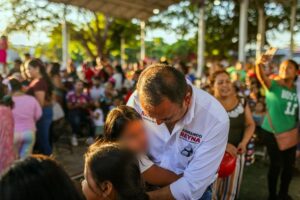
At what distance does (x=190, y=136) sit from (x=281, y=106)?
2.93 meters

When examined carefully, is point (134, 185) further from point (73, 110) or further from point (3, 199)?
point (73, 110)

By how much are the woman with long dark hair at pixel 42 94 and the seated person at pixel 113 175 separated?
4.10 m

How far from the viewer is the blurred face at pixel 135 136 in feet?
6.53

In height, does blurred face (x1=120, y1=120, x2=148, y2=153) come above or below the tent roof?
below

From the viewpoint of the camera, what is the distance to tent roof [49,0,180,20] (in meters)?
11.0

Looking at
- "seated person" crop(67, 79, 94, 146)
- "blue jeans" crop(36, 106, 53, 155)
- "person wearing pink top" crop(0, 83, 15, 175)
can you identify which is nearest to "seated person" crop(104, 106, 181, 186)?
"person wearing pink top" crop(0, 83, 15, 175)

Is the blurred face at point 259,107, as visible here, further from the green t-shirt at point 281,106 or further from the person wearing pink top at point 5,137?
the person wearing pink top at point 5,137

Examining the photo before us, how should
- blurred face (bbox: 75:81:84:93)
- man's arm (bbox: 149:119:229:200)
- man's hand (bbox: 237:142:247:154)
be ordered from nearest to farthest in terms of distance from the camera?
1. man's arm (bbox: 149:119:229:200)
2. man's hand (bbox: 237:142:247:154)
3. blurred face (bbox: 75:81:84:93)

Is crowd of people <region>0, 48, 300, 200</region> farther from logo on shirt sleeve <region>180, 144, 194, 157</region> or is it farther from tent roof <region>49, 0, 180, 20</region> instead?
tent roof <region>49, 0, 180, 20</region>

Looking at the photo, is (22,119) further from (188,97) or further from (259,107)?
(259,107)

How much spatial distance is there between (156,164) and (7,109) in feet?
5.58

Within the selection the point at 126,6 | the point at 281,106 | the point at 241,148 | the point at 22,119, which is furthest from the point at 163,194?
the point at 126,6

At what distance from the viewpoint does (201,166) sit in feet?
6.93

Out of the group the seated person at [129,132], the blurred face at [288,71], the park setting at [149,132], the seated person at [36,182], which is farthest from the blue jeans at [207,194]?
the blurred face at [288,71]
